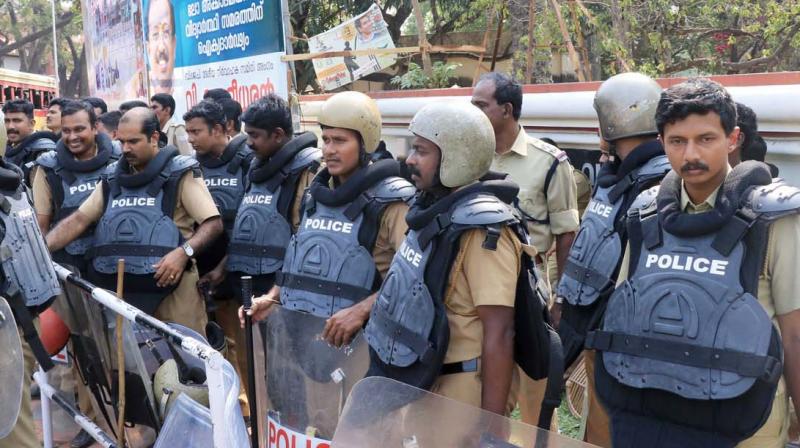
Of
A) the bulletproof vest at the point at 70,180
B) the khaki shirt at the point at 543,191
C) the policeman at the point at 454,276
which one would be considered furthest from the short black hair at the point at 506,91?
the bulletproof vest at the point at 70,180

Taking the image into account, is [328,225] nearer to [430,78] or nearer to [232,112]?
[232,112]

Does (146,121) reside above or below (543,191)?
above

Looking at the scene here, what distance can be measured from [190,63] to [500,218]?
7.68 meters

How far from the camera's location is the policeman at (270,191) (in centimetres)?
464

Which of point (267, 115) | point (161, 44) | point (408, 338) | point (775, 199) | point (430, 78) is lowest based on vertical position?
point (408, 338)

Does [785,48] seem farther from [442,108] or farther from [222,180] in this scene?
[442,108]

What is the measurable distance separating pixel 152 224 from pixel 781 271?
3.44 metres

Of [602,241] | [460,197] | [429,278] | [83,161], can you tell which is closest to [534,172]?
[602,241]

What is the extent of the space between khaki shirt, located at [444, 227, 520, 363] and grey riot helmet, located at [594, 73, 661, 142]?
1008 millimetres

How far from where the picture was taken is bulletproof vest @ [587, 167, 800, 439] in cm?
222

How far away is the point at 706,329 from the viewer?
226 cm

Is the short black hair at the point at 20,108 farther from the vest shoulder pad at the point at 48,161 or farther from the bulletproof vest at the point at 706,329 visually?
the bulletproof vest at the point at 706,329

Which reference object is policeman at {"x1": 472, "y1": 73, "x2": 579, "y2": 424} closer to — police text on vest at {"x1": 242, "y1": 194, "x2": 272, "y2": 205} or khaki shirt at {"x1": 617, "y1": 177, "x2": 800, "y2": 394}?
police text on vest at {"x1": 242, "y1": 194, "x2": 272, "y2": 205}

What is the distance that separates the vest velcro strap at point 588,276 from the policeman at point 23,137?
506cm
